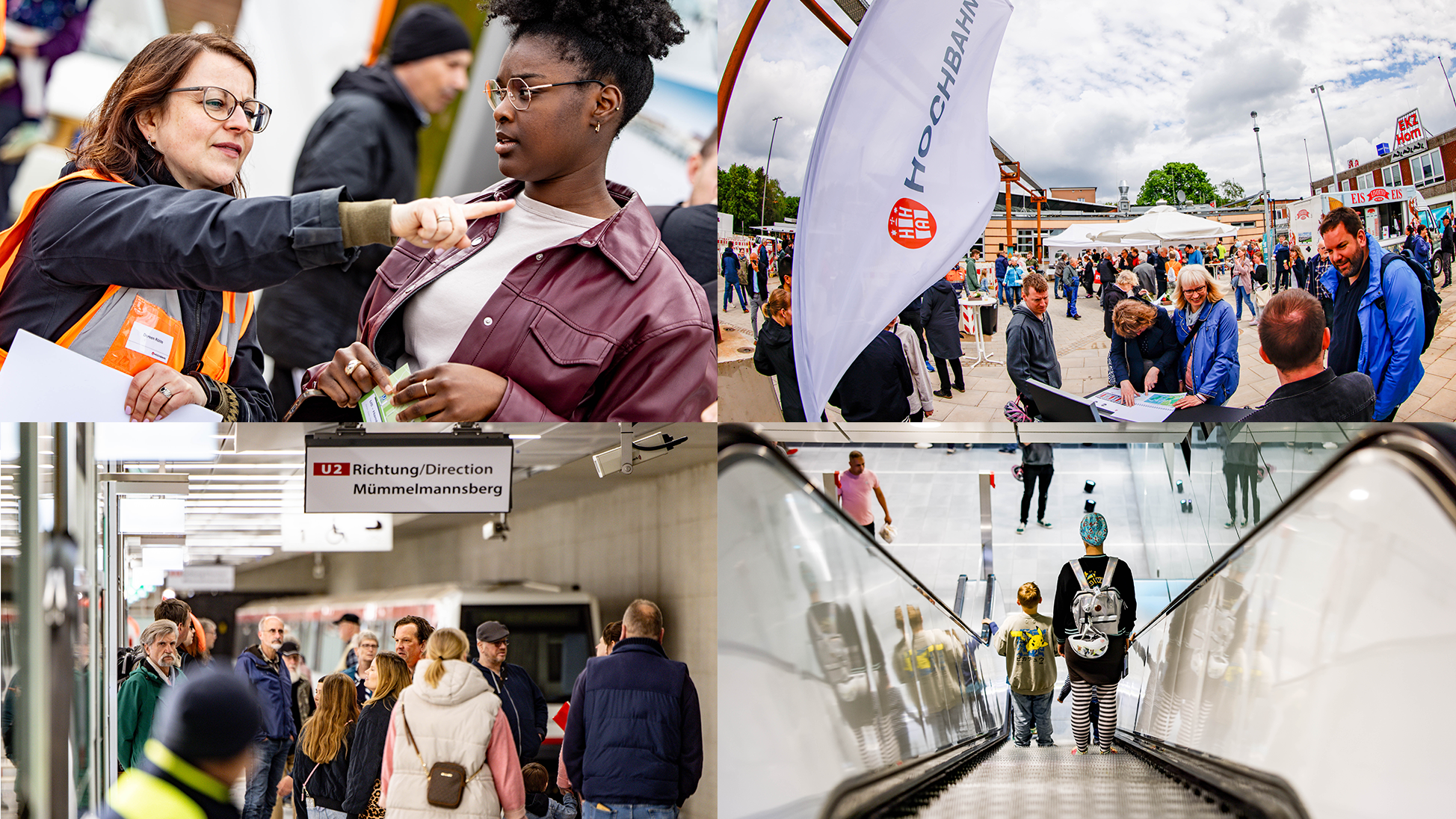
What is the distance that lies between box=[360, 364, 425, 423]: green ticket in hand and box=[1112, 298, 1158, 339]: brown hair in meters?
3.48

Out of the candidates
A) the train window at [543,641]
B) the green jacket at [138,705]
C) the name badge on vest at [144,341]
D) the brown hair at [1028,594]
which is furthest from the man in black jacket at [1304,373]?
the green jacket at [138,705]

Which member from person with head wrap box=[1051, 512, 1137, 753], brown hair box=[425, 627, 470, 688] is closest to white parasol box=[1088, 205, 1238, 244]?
person with head wrap box=[1051, 512, 1137, 753]

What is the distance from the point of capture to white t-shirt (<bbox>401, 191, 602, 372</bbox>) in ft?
16.2

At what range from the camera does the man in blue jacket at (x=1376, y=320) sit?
5.44 m

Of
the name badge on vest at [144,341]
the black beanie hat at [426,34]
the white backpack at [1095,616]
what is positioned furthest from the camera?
the white backpack at [1095,616]

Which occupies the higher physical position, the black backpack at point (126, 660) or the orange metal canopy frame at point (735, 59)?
the orange metal canopy frame at point (735, 59)

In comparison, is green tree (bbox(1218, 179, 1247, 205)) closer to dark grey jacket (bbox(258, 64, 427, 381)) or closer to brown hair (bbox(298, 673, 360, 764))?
dark grey jacket (bbox(258, 64, 427, 381))

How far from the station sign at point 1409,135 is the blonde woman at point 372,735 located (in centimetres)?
570

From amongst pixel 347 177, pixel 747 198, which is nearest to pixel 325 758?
pixel 347 177

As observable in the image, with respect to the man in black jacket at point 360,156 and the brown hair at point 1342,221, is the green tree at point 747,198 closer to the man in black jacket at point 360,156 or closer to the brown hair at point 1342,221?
the man in black jacket at point 360,156

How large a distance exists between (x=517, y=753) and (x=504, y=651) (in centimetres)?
49

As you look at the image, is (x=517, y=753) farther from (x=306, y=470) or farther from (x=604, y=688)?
(x=306, y=470)

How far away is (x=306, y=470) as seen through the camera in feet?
17.0

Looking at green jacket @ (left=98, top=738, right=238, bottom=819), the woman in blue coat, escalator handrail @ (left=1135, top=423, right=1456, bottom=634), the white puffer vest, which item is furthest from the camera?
the woman in blue coat
